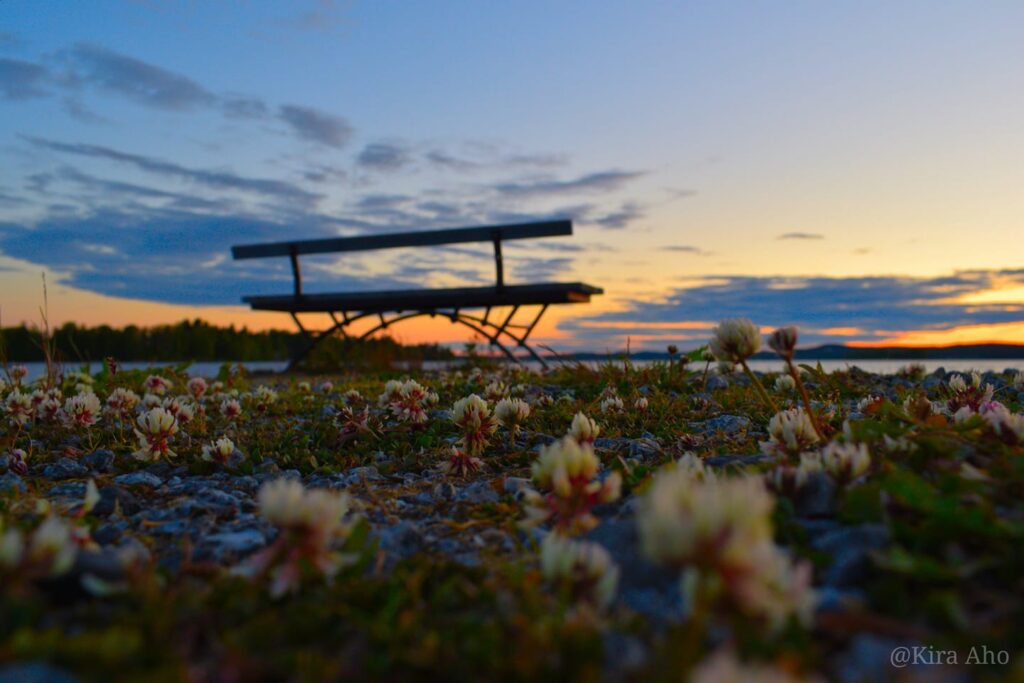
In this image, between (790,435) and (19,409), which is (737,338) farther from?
(19,409)

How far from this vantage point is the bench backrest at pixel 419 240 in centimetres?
1059

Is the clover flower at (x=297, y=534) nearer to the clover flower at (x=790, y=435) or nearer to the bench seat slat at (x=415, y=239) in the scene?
the clover flower at (x=790, y=435)

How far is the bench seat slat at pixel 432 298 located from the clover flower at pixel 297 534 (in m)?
8.94

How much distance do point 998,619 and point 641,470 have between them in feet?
4.22

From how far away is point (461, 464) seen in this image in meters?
3.37

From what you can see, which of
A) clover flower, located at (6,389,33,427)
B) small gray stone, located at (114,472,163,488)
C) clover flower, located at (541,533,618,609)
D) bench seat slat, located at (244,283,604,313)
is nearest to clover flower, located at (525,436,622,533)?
clover flower, located at (541,533,618,609)

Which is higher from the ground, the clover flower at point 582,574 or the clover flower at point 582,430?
the clover flower at point 582,430

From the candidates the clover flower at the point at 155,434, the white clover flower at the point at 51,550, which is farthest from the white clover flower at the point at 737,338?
the clover flower at the point at 155,434

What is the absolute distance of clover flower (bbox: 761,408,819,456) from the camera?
2420 mm

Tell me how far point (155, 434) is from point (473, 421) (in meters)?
1.85

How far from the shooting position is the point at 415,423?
4340 mm

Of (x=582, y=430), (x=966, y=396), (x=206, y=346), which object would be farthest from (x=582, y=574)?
(x=206, y=346)

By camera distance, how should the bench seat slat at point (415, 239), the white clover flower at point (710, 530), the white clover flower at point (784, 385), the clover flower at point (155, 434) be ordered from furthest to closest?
the bench seat slat at point (415, 239)
the white clover flower at point (784, 385)
the clover flower at point (155, 434)
the white clover flower at point (710, 530)

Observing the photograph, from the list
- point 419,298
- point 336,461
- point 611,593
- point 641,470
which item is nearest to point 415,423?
point 336,461
